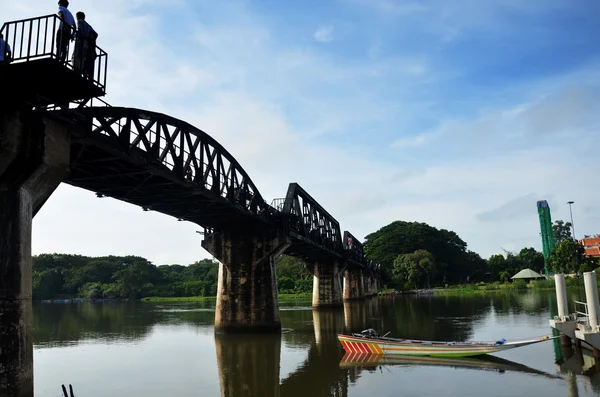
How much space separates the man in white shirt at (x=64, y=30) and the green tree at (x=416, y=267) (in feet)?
364

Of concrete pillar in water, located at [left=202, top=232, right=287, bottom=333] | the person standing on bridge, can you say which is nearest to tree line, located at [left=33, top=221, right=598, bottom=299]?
concrete pillar in water, located at [left=202, top=232, right=287, bottom=333]

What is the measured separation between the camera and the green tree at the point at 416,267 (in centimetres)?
11869

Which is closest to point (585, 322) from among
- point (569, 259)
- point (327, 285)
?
point (327, 285)

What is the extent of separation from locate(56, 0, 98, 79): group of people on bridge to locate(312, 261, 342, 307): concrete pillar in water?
62.0 meters

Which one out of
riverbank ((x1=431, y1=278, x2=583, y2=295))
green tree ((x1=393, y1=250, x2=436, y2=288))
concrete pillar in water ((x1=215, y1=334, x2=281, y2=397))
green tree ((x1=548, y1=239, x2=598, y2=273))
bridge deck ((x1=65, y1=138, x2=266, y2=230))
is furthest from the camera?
green tree ((x1=393, y1=250, x2=436, y2=288))

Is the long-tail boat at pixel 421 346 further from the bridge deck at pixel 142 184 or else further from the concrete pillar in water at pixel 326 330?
the bridge deck at pixel 142 184

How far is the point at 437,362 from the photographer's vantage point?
963 inches

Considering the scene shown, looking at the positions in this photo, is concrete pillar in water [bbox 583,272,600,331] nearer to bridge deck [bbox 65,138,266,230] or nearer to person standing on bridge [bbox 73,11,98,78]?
bridge deck [bbox 65,138,266,230]

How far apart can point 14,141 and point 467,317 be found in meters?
44.7

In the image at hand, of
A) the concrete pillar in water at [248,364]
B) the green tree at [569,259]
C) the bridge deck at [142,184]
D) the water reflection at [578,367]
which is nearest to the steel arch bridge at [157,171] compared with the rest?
the bridge deck at [142,184]

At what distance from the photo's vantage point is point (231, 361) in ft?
89.9

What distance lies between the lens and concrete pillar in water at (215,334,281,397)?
2057cm

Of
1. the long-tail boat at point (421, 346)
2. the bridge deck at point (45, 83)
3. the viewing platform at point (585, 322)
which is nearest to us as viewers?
the bridge deck at point (45, 83)

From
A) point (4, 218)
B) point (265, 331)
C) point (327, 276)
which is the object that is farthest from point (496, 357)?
point (327, 276)
